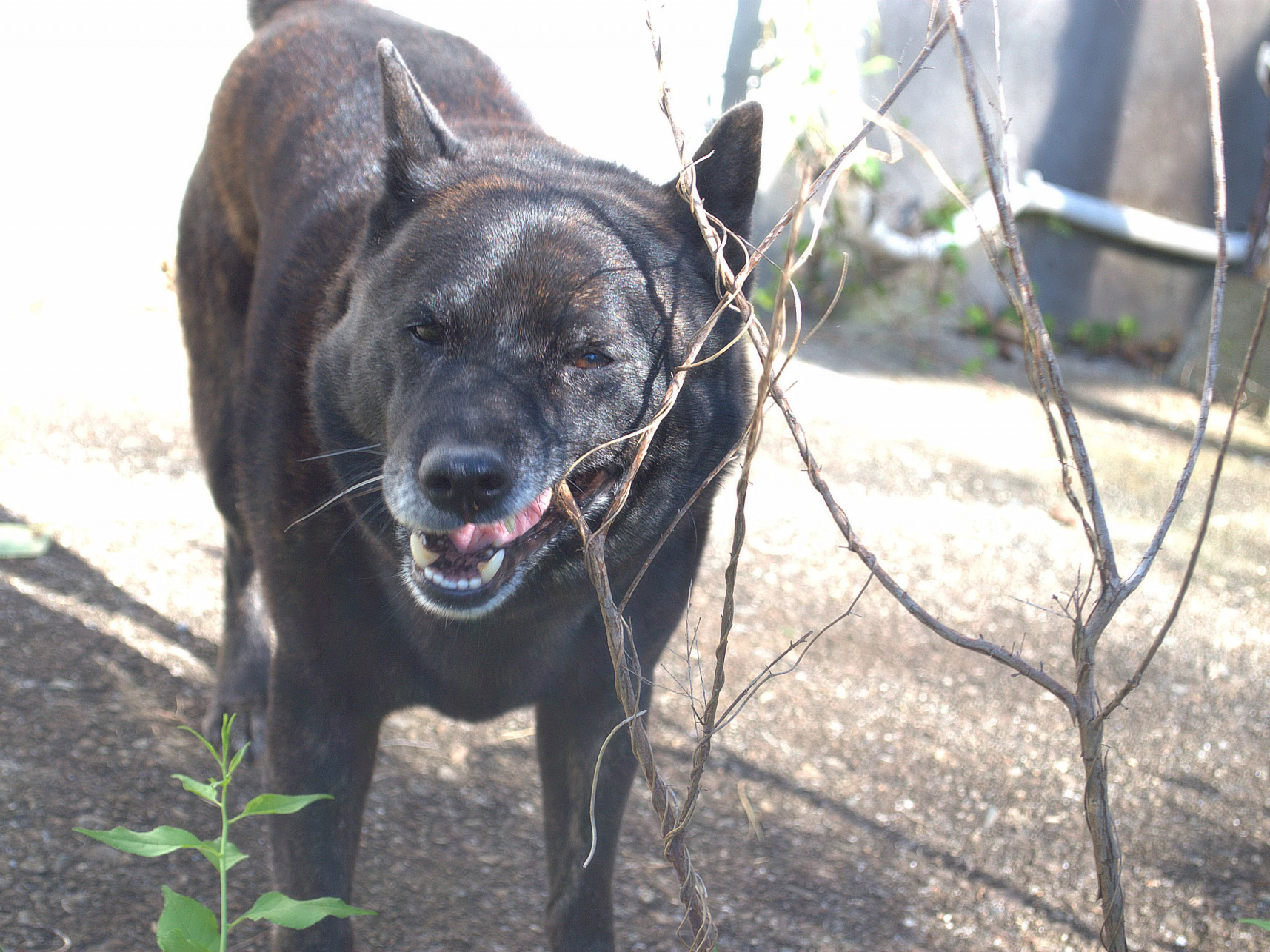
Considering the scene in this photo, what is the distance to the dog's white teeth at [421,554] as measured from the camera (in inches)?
66.5

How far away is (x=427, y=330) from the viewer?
1.71 meters

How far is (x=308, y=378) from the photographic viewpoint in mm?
1978

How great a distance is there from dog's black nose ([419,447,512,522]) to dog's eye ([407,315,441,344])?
0.87ft

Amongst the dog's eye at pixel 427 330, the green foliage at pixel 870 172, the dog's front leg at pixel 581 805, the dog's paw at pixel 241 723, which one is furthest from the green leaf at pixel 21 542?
the green foliage at pixel 870 172

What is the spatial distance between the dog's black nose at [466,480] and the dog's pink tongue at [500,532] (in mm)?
137

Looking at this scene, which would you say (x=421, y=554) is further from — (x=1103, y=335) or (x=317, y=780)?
(x=1103, y=335)

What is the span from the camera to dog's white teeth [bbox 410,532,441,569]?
1.69m

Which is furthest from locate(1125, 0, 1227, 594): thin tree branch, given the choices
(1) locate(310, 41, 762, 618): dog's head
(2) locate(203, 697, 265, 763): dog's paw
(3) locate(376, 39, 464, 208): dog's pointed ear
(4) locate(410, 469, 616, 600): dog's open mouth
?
(2) locate(203, 697, 265, 763): dog's paw

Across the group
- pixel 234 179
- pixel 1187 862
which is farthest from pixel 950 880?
pixel 234 179

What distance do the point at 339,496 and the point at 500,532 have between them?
1.06ft

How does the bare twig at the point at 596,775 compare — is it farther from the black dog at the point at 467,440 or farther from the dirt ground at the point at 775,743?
the black dog at the point at 467,440

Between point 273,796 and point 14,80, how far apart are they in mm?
4797

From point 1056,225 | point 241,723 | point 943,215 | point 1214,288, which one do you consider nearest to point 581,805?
point 241,723

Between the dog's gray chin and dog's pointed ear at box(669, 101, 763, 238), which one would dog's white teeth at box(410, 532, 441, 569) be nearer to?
the dog's gray chin
